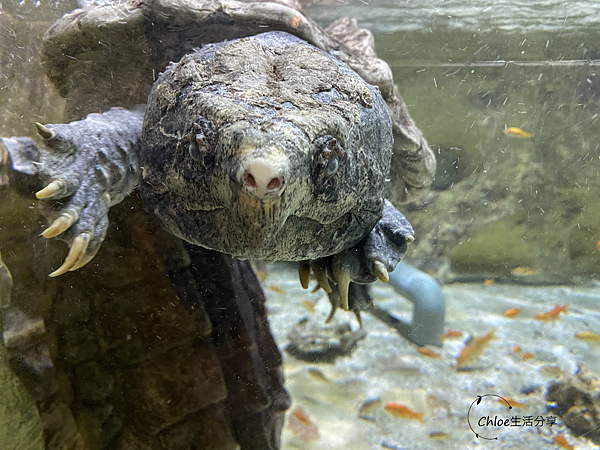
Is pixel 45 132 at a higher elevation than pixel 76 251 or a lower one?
higher

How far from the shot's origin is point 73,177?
1.30m

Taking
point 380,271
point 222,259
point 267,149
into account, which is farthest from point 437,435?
point 267,149

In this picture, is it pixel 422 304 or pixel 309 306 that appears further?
pixel 422 304

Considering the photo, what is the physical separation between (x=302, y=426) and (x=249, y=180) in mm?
1898

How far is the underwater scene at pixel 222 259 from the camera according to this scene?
1.26m

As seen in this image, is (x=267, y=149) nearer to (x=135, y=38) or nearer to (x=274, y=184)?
(x=274, y=184)

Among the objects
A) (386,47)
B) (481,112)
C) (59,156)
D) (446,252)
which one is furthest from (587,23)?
(59,156)

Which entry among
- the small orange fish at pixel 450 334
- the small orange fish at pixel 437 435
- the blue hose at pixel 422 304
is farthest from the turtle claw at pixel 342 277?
the small orange fish at pixel 450 334

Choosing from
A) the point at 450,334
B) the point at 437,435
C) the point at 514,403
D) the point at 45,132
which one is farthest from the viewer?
the point at 450,334

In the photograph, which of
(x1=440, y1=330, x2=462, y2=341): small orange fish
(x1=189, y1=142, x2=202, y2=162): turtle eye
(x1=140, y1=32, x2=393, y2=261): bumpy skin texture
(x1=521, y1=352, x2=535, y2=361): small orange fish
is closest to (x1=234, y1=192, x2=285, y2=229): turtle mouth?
(x1=140, y1=32, x2=393, y2=261): bumpy skin texture

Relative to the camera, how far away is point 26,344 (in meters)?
1.51

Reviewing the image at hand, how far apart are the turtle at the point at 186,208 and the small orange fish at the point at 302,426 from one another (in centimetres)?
12

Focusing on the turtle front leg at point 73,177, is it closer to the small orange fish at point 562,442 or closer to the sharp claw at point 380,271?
the sharp claw at point 380,271

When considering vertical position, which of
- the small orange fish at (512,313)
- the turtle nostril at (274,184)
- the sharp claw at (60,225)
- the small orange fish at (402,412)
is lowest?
the small orange fish at (512,313)
